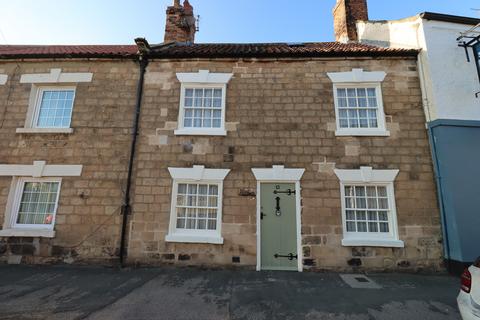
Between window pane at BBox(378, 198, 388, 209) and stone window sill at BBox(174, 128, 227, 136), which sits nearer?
window pane at BBox(378, 198, 388, 209)

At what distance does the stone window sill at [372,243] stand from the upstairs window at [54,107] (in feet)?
29.4

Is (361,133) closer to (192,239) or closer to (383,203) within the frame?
(383,203)

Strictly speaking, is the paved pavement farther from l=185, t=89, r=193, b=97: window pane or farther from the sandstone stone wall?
l=185, t=89, r=193, b=97: window pane

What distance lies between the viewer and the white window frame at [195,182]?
6.41 metres

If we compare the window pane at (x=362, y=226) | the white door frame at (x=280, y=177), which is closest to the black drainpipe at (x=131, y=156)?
the white door frame at (x=280, y=177)

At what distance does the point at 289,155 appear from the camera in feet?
22.3

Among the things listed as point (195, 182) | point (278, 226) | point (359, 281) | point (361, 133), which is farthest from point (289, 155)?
point (359, 281)

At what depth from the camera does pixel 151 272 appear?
19.9 feet

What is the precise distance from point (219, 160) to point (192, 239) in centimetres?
231

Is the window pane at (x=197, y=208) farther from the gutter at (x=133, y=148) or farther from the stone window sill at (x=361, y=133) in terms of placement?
the stone window sill at (x=361, y=133)

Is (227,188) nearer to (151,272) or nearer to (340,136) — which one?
(151,272)

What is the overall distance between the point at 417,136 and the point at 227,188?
5662 millimetres

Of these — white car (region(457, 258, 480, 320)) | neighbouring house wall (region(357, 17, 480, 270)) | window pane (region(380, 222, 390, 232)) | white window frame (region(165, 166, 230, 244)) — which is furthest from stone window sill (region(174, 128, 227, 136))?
neighbouring house wall (region(357, 17, 480, 270))

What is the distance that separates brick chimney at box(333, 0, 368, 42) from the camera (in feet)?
32.8
